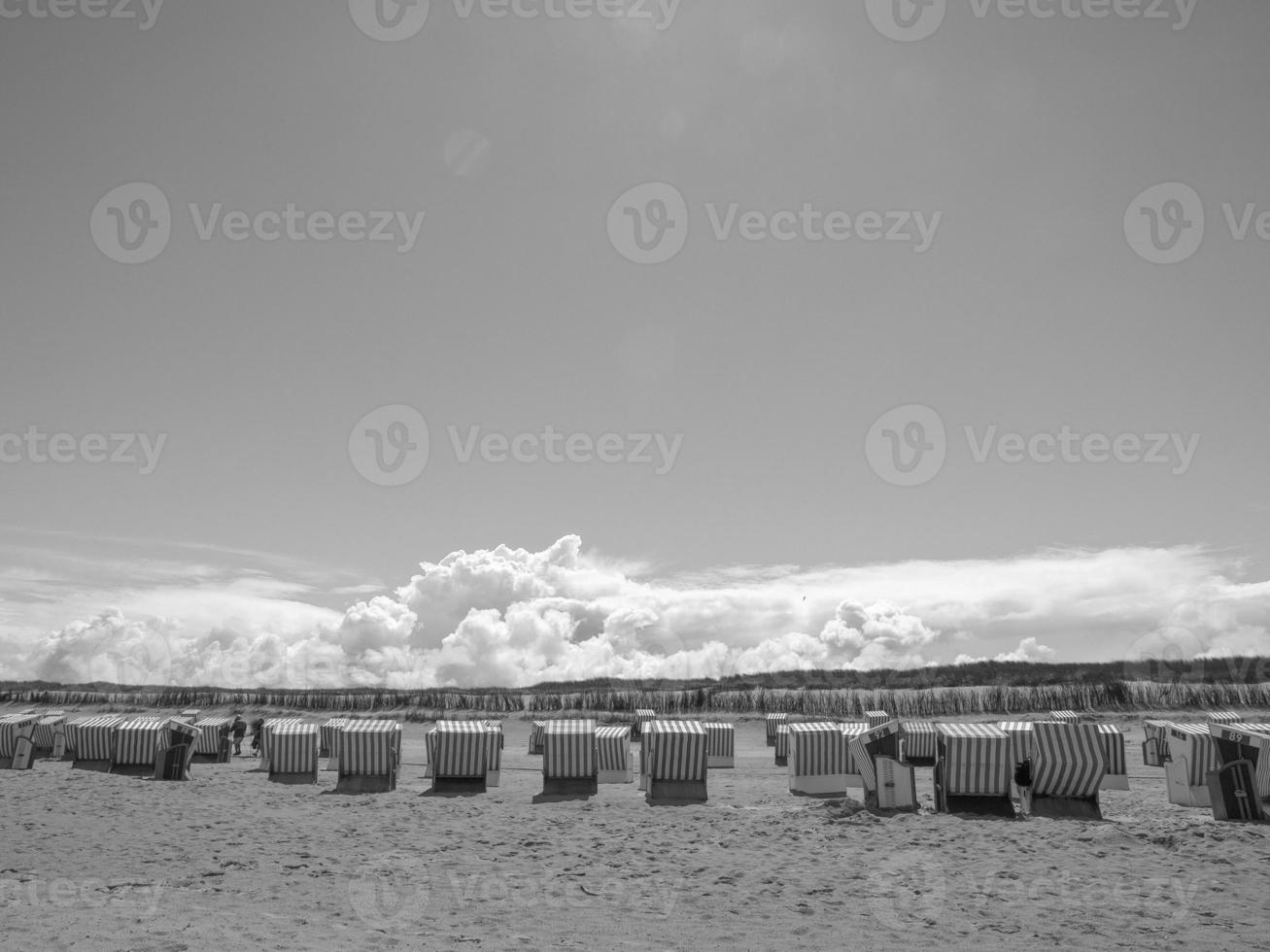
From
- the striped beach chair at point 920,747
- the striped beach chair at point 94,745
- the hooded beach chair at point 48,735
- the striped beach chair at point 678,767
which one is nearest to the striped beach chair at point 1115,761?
the striped beach chair at point 920,747

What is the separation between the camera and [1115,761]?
21.6 m

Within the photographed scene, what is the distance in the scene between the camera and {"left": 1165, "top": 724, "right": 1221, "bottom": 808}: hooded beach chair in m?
18.7

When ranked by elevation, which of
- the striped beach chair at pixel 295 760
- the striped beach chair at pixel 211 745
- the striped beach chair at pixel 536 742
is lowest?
the striped beach chair at pixel 536 742

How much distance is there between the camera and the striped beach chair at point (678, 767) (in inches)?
792

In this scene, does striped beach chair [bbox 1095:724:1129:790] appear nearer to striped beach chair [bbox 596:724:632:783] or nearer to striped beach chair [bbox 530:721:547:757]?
striped beach chair [bbox 596:724:632:783]

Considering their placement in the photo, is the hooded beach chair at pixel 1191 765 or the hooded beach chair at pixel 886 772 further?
the hooded beach chair at pixel 1191 765

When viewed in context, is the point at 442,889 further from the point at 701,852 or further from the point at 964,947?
the point at 964,947

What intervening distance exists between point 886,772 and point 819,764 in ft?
15.9

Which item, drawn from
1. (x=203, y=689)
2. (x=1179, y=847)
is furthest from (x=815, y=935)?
(x=203, y=689)

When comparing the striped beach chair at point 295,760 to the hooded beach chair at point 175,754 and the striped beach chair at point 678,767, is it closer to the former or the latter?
the hooded beach chair at point 175,754

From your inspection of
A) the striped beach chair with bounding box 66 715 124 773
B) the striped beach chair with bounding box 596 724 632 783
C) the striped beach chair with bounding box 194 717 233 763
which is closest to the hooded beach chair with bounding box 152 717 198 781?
the striped beach chair with bounding box 66 715 124 773

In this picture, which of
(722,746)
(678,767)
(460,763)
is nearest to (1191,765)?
(678,767)

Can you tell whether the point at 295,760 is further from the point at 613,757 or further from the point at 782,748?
the point at 782,748

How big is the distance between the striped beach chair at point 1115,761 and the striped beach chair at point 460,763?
1456 cm
